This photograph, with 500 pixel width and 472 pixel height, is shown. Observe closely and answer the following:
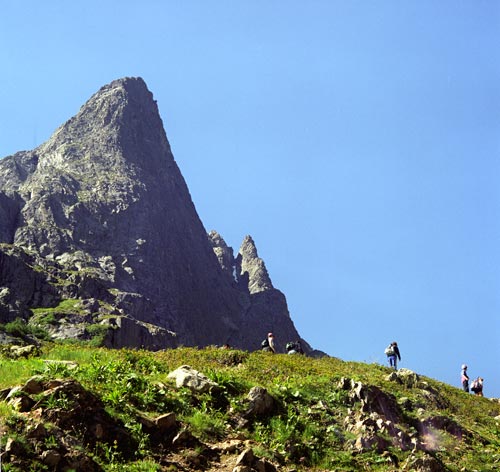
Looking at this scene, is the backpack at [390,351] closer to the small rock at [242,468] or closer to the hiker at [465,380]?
the hiker at [465,380]

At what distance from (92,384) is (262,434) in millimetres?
5153

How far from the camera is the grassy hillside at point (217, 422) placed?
52.8ft

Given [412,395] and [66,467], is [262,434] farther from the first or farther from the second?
[412,395]

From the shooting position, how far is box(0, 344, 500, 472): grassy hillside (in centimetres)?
1609

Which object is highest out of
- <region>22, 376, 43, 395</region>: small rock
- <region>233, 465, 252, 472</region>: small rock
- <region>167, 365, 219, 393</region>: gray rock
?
<region>167, 365, 219, 393</region>: gray rock

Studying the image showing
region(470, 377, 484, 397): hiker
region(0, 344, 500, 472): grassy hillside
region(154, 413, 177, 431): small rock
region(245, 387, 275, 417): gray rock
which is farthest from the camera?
region(470, 377, 484, 397): hiker

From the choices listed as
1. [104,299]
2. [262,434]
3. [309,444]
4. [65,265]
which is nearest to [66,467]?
[262,434]

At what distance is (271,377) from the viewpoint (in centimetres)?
2664

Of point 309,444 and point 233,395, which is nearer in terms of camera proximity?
point 309,444

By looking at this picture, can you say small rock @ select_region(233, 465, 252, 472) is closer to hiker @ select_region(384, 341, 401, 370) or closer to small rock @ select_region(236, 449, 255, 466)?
small rock @ select_region(236, 449, 255, 466)

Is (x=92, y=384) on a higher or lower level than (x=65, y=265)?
lower

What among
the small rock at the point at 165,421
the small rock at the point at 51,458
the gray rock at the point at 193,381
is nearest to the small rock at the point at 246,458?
the small rock at the point at 165,421

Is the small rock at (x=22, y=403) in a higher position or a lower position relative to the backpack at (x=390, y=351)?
lower

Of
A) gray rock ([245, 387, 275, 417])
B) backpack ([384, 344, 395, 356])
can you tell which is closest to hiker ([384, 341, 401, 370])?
backpack ([384, 344, 395, 356])
